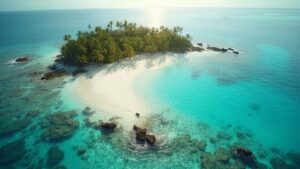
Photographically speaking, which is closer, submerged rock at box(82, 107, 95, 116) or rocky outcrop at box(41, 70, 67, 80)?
submerged rock at box(82, 107, 95, 116)

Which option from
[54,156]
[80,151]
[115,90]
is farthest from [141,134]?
[115,90]

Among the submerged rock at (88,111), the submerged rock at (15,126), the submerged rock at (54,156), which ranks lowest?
the submerged rock at (54,156)

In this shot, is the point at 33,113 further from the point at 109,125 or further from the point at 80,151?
the point at 109,125

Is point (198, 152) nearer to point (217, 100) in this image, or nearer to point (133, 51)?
point (217, 100)

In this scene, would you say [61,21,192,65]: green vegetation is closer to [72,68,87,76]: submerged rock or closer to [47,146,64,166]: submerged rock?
[72,68,87,76]: submerged rock

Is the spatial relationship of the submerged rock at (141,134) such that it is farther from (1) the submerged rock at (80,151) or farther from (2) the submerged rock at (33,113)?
(2) the submerged rock at (33,113)

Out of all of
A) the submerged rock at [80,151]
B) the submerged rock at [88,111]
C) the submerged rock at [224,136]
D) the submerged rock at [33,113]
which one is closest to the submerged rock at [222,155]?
the submerged rock at [224,136]

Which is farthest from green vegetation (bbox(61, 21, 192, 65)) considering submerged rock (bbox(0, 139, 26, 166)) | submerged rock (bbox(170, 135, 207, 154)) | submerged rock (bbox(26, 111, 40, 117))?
submerged rock (bbox(170, 135, 207, 154))
